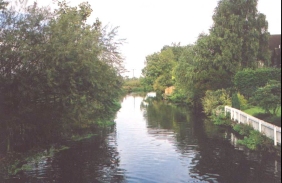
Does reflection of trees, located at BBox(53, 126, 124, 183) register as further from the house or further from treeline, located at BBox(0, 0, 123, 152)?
the house

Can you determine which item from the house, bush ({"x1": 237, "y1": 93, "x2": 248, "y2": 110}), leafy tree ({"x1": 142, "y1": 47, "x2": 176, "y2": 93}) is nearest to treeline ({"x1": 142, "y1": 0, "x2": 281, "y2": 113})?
bush ({"x1": 237, "y1": 93, "x2": 248, "y2": 110})

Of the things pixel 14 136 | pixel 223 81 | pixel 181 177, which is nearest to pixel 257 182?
pixel 181 177

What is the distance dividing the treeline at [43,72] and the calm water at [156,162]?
230 cm

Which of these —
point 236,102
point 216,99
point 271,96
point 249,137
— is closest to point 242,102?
point 236,102

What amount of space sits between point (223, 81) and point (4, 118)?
24.9 m

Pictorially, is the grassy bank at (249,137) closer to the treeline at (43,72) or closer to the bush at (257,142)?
the bush at (257,142)

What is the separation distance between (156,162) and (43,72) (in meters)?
6.96

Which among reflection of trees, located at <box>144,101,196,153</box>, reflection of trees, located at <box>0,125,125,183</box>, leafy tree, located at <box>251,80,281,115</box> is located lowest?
reflection of trees, located at <box>0,125,125,183</box>

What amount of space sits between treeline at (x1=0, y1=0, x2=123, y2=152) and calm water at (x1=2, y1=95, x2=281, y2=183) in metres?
2.30

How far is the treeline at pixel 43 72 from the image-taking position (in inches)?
646

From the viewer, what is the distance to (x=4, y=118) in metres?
17.2

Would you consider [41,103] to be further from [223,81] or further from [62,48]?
[223,81]

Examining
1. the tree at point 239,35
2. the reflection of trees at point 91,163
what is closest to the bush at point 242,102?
the tree at point 239,35

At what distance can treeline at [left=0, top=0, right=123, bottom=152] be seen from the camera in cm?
1641
